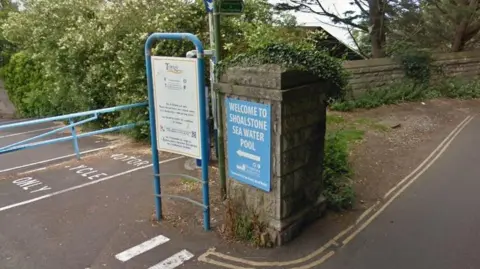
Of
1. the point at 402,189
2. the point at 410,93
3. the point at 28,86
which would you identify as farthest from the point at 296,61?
the point at 28,86

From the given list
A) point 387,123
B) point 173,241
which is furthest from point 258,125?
point 387,123

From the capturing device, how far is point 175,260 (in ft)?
12.4

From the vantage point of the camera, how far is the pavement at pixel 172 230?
12.4 ft

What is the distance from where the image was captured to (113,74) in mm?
9438

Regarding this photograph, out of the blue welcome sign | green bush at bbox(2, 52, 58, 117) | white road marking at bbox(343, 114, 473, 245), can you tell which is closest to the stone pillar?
the blue welcome sign

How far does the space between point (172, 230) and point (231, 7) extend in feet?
8.82

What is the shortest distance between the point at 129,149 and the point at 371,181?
16.3 ft

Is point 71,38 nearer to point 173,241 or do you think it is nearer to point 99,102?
point 99,102

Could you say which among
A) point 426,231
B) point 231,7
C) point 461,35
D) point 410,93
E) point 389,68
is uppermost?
point 461,35

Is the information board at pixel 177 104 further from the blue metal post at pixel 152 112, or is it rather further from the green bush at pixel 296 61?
the green bush at pixel 296 61

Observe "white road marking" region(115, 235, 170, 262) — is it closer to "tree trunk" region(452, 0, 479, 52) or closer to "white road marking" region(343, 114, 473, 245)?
"white road marking" region(343, 114, 473, 245)

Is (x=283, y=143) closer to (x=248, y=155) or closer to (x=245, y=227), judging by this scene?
(x=248, y=155)

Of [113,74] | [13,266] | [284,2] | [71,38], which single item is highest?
[284,2]

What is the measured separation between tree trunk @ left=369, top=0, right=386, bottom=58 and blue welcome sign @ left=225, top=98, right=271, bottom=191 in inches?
424
